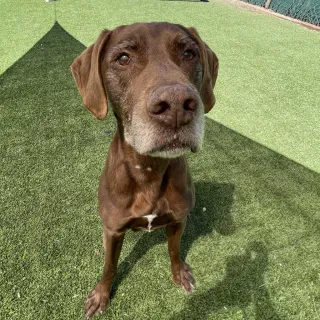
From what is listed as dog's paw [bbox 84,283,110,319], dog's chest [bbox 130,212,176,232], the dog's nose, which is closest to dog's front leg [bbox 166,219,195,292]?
dog's chest [bbox 130,212,176,232]

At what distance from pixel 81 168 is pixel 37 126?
1.23 metres

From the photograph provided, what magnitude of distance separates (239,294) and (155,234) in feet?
3.44

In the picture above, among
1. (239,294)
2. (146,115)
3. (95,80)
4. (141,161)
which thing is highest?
(146,115)

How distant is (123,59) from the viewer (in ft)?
7.07

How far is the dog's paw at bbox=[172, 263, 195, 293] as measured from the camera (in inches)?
115

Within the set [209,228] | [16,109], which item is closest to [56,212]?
[209,228]

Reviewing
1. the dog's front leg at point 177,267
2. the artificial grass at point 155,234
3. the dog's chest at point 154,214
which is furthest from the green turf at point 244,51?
the dog's chest at point 154,214

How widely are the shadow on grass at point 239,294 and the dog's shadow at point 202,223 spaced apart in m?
0.41

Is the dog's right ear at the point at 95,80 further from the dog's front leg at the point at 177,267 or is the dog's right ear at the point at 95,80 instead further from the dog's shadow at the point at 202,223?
the dog's shadow at the point at 202,223

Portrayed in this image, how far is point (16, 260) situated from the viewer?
3.03m

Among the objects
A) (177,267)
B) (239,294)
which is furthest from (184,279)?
(239,294)

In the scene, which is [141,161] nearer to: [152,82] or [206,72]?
[152,82]

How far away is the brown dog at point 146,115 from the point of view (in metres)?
1.72

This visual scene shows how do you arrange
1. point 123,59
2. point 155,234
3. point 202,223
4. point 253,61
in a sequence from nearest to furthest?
point 123,59, point 155,234, point 202,223, point 253,61
